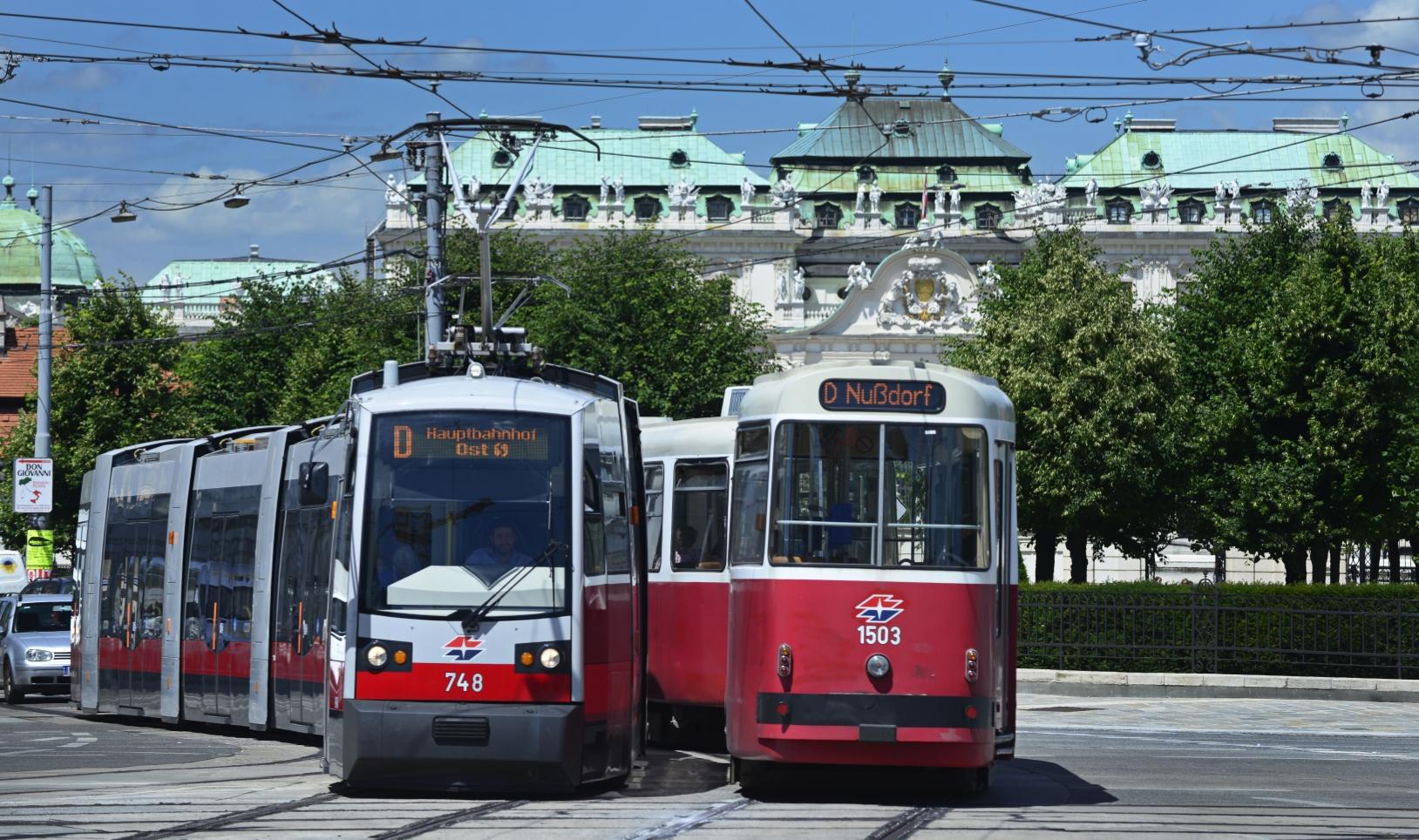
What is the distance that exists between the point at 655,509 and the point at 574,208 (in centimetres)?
8283

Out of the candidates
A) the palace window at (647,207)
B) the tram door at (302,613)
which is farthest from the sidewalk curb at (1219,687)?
the palace window at (647,207)

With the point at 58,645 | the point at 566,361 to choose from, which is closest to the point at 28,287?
the point at 566,361

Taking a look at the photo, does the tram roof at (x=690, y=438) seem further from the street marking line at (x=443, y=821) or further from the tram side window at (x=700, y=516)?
the street marking line at (x=443, y=821)

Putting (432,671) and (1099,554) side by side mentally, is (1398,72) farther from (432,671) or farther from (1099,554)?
(1099,554)

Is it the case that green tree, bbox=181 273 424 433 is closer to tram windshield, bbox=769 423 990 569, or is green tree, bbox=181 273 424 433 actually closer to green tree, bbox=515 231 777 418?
green tree, bbox=515 231 777 418

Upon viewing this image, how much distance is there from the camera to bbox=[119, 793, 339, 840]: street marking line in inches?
396

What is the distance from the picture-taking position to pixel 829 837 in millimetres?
10281

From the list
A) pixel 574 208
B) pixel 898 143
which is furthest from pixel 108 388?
pixel 898 143

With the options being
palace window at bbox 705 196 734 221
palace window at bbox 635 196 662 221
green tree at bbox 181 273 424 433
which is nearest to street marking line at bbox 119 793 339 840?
green tree at bbox 181 273 424 433

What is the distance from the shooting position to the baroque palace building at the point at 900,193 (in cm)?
9619

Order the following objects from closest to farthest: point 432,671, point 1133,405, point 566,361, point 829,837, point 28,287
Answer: point 829,837
point 432,671
point 1133,405
point 566,361
point 28,287

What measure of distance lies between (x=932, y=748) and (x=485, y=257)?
11.1 m

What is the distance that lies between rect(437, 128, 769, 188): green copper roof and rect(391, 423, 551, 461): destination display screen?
280 ft

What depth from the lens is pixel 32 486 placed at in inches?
1378
